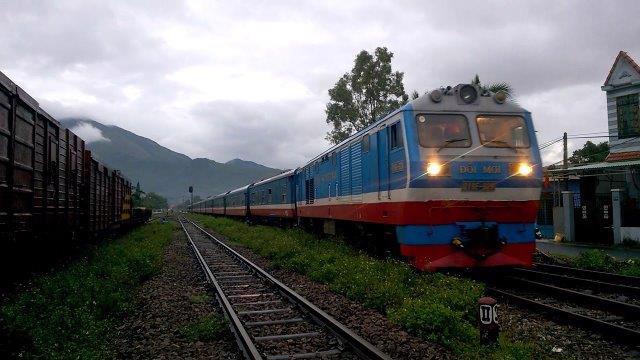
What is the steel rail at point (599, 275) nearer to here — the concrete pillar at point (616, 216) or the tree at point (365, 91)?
the concrete pillar at point (616, 216)

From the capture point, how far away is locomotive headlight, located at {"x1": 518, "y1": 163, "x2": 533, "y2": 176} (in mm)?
9766

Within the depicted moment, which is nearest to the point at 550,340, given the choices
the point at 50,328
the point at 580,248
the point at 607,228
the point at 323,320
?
the point at 323,320

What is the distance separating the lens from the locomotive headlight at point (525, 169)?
32.0 ft

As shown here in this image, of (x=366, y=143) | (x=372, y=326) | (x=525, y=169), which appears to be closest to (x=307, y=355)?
(x=372, y=326)

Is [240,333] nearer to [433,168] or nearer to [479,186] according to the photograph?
[433,168]

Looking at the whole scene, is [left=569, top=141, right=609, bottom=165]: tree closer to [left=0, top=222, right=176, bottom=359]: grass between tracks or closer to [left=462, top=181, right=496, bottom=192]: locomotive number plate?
[left=462, top=181, right=496, bottom=192]: locomotive number plate

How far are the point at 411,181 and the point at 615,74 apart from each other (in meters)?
19.7

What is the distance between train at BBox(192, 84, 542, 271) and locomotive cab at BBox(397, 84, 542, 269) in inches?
0.7

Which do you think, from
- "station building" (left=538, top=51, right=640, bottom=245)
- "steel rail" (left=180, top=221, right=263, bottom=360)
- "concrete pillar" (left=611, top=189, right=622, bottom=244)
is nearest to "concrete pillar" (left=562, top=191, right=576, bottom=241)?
"station building" (left=538, top=51, right=640, bottom=245)

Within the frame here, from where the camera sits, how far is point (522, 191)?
31.7 feet

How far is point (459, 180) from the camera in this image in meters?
9.42

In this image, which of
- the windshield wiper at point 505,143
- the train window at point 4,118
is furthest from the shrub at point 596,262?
the train window at point 4,118

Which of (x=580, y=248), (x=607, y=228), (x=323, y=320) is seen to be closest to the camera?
(x=323, y=320)

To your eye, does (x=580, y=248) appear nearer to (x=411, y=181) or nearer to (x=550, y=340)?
(x=411, y=181)
